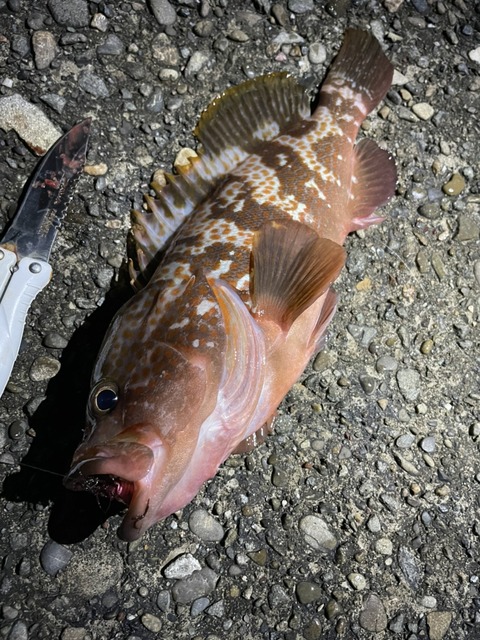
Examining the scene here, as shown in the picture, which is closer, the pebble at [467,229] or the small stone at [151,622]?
the small stone at [151,622]

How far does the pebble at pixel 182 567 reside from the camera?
3.02m

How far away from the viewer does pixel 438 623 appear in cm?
316

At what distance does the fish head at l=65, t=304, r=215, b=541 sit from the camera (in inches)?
87.9

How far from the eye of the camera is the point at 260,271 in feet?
9.04

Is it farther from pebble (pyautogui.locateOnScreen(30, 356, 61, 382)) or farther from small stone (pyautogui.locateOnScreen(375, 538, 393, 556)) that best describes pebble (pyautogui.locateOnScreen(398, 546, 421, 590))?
pebble (pyautogui.locateOnScreen(30, 356, 61, 382))

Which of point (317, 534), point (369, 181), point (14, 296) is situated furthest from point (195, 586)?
point (369, 181)

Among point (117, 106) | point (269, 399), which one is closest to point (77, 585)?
point (269, 399)

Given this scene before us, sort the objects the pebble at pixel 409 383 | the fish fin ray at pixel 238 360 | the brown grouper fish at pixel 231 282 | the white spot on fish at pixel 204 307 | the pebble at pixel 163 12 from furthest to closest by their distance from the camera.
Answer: the pebble at pixel 163 12
the pebble at pixel 409 383
the white spot on fish at pixel 204 307
the fish fin ray at pixel 238 360
the brown grouper fish at pixel 231 282

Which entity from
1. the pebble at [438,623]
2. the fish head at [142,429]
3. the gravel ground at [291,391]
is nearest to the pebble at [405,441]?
the gravel ground at [291,391]

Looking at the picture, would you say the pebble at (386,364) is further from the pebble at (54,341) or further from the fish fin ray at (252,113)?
the pebble at (54,341)

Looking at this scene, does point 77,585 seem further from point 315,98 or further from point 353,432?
point 315,98

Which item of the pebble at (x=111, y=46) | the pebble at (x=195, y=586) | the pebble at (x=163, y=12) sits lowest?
the pebble at (x=195, y=586)

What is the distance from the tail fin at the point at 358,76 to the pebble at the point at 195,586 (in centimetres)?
256

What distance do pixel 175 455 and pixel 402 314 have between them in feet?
5.74
